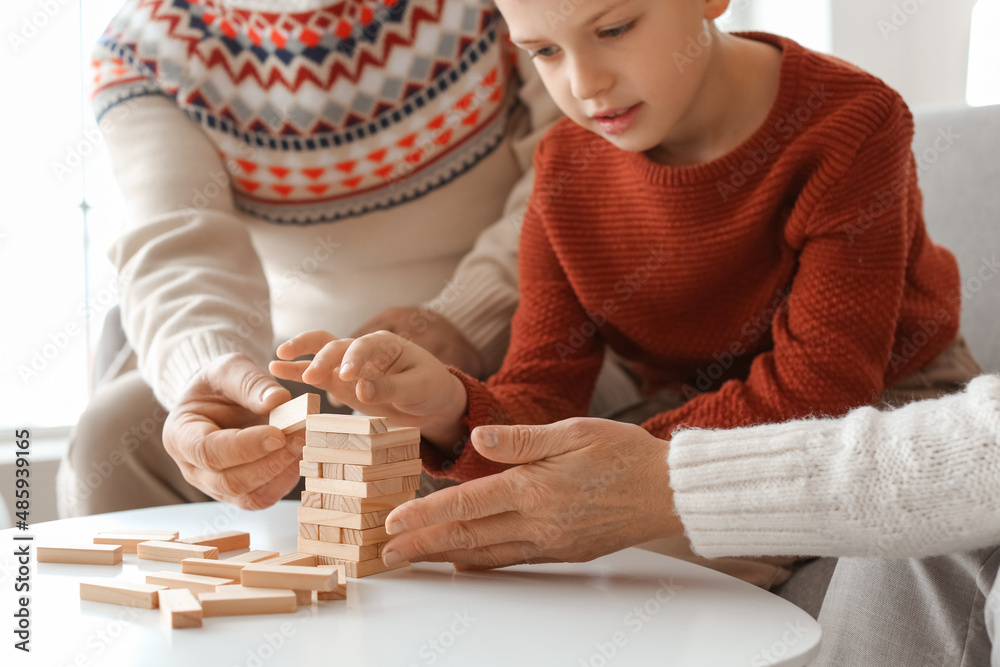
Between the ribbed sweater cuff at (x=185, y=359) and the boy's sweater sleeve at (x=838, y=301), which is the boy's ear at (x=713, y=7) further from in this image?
the ribbed sweater cuff at (x=185, y=359)

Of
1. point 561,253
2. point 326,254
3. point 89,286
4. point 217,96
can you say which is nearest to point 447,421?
point 561,253

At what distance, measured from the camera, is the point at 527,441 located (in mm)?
751

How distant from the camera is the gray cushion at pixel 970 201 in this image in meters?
1.37

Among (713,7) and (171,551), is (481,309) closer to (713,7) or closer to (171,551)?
(713,7)

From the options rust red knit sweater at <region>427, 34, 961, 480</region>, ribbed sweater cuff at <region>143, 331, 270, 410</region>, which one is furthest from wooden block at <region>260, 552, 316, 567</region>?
ribbed sweater cuff at <region>143, 331, 270, 410</region>

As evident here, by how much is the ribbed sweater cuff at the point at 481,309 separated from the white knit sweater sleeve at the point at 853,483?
0.70 meters

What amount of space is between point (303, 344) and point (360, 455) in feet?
0.52

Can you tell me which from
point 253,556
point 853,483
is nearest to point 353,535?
point 253,556

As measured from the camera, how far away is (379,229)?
5.18 feet

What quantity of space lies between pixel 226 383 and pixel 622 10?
0.60 m

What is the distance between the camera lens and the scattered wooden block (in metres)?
0.77

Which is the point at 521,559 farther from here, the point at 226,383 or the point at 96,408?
the point at 96,408

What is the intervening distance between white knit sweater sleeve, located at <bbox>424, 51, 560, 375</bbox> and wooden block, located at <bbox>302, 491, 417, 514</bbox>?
64 centimetres

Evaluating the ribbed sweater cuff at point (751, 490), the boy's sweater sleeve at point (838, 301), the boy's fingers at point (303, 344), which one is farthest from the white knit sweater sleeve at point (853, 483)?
the boy's fingers at point (303, 344)
